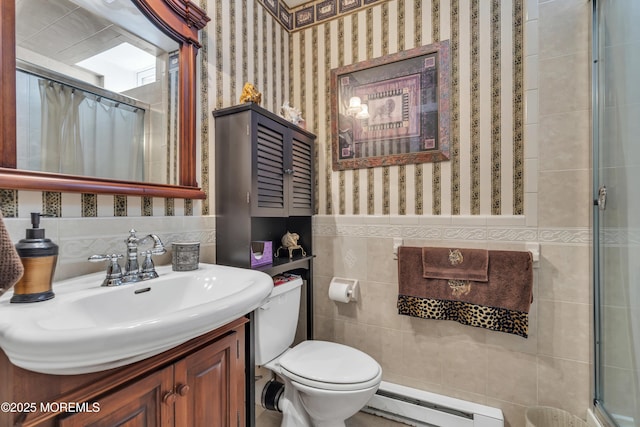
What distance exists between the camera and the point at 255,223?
166 centimetres

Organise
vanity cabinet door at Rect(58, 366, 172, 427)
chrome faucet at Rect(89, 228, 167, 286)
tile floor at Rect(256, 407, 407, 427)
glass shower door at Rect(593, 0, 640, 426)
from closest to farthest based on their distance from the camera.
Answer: vanity cabinet door at Rect(58, 366, 172, 427) < chrome faucet at Rect(89, 228, 167, 286) < glass shower door at Rect(593, 0, 640, 426) < tile floor at Rect(256, 407, 407, 427)

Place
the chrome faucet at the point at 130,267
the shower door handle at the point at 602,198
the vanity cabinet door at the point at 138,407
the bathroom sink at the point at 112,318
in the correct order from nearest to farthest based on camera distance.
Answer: the bathroom sink at the point at 112,318
the vanity cabinet door at the point at 138,407
the chrome faucet at the point at 130,267
the shower door handle at the point at 602,198

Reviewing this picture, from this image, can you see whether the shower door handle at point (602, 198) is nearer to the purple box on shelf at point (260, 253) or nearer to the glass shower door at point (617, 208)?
the glass shower door at point (617, 208)

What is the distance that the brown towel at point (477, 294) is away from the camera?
1.36 metres

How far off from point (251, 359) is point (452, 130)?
154cm

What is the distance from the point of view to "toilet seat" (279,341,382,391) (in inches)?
47.5

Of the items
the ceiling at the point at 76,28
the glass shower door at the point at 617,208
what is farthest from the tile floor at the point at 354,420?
the ceiling at the point at 76,28

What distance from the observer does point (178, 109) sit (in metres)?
1.25

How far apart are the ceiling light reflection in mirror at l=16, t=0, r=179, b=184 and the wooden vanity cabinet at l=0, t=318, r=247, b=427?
641mm

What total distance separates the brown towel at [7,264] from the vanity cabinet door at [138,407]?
29 centimetres

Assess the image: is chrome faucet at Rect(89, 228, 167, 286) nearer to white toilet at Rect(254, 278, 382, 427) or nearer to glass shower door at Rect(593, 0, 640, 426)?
white toilet at Rect(254, 278, 382, 427)

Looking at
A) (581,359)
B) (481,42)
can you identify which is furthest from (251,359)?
(481,42)

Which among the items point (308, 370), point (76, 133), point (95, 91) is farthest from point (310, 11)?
point (308, 370)

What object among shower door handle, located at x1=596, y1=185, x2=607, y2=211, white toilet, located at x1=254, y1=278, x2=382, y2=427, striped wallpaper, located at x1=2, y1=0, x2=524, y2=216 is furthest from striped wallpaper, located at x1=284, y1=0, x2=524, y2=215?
white toilet, located at x1=254, y1=278, x2=382, y2=427
